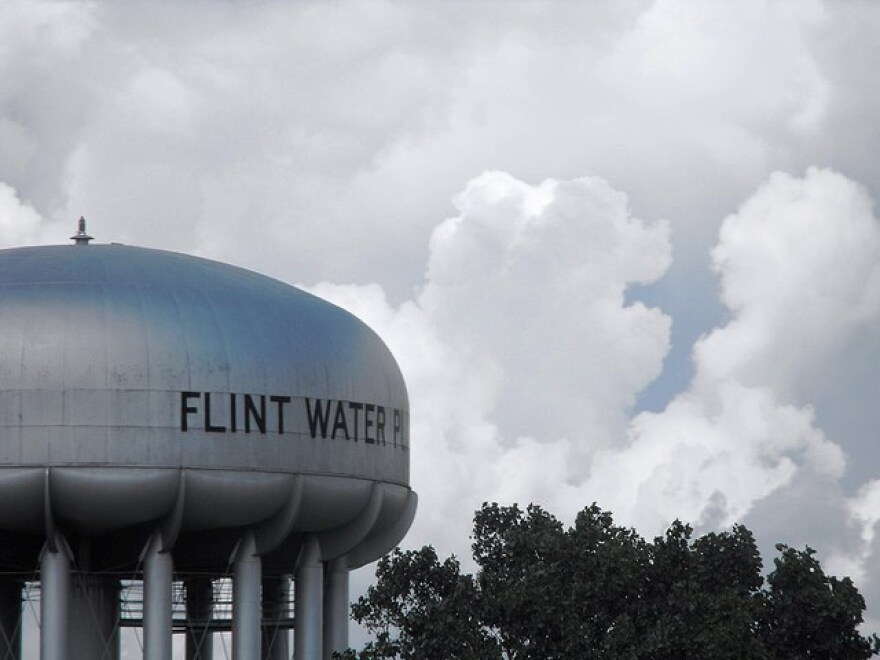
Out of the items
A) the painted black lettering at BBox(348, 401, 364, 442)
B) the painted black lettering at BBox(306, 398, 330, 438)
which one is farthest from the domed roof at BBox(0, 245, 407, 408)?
the painted black lettering at BBox(306, 398, 330, 438)

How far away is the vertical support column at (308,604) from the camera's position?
219 ft

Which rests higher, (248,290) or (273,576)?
(248,290)

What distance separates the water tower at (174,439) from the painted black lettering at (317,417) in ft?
0.23

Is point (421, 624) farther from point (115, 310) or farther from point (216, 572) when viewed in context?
point (115, 310)

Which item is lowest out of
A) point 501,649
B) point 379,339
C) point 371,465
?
point 501,649

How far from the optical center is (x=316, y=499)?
209 ft

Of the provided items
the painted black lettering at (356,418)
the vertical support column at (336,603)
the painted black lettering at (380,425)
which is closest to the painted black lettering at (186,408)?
the painted black lettering at (356,418)

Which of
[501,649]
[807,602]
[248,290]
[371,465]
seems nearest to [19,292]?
[248,290]

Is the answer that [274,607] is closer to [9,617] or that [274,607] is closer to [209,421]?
[9,617]

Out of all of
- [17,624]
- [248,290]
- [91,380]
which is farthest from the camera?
[17,624]

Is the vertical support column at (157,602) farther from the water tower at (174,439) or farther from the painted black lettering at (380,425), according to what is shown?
the painted black lettering at (380,425)

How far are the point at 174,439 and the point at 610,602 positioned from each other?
14.1 metres

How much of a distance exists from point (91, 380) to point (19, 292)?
3516mm


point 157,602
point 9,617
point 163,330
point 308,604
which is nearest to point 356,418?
point 308,604
